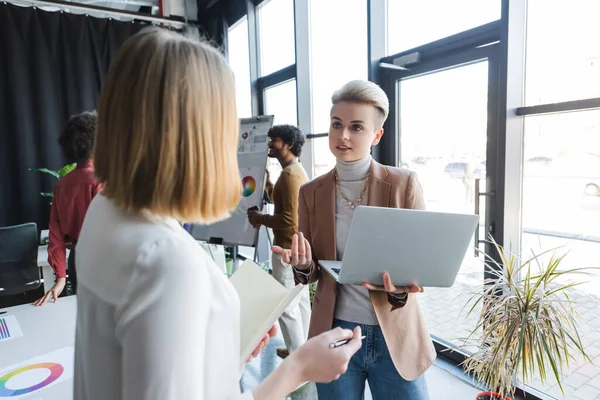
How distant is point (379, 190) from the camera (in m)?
1.18

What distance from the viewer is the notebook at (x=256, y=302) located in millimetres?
717

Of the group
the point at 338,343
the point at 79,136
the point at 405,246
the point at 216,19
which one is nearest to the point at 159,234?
the point at 338,343

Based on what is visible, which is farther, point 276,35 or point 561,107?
point 276,35

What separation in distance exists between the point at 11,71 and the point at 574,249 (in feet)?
16.8

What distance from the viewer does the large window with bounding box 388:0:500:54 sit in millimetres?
1970

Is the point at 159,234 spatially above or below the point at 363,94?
below

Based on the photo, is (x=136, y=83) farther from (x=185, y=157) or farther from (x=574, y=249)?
(x=574, y=249)

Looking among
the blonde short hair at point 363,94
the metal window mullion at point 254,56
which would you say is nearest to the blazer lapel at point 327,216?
the blonde short hair at point 363,94

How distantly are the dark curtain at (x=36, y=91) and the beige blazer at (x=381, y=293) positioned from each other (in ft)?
13.7

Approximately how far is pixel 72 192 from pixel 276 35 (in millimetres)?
2594

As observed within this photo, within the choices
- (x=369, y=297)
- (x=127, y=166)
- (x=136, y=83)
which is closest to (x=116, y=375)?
(x=127, y=166)

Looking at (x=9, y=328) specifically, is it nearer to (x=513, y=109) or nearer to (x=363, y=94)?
(x=363, y=94)

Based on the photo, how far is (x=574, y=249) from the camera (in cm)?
170

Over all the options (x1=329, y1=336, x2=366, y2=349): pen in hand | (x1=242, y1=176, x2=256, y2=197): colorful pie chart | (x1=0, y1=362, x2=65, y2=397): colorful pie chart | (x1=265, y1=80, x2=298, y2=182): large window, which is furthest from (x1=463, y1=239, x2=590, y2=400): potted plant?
(x1=265, y1=80, x2=298, y2=182): large window
